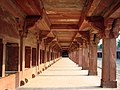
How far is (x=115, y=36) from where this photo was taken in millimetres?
10789

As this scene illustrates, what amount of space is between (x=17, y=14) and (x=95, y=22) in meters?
3.44

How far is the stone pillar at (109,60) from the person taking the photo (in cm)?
1080

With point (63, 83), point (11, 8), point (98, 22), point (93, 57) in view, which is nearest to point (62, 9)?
point (98, 22)

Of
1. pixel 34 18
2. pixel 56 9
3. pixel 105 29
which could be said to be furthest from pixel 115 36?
pixel 34 18

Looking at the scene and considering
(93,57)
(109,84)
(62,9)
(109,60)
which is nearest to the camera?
(109,84)

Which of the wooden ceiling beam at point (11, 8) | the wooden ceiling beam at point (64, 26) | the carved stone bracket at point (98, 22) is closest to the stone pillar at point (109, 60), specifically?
the carved stone bracket at point (98, 22)

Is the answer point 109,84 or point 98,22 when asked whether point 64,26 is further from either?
point 109,84

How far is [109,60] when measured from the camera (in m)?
10.9

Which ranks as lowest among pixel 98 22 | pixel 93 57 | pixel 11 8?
pixel 93 57

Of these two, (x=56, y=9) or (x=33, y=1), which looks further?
(x=56, y=9)

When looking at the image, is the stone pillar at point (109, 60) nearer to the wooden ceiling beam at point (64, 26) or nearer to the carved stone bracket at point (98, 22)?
the carved stone bracket at point (98, 22)

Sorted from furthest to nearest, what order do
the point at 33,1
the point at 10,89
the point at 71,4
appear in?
1. the point at 71,4
2. the point at 10,89
3. the point at 33,1

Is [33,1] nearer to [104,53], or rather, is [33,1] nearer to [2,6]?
[2,6]

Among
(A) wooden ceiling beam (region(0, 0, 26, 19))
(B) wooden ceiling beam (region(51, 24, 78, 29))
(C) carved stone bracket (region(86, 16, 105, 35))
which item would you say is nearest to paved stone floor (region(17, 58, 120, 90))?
(C) carved stone bracket (region(86, 16, 105, 35))
